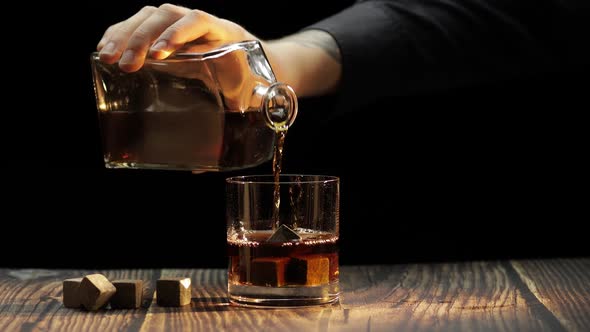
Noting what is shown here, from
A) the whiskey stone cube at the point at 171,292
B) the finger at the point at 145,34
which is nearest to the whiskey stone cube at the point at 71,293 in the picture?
the whiskey stone cube at the point at 171,292

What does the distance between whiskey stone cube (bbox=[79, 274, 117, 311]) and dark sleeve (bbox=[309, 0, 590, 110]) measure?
933mm

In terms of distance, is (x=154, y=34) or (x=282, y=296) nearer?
(x=282, y=296)

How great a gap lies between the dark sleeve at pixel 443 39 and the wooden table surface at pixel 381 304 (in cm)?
55

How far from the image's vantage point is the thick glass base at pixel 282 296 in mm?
1636

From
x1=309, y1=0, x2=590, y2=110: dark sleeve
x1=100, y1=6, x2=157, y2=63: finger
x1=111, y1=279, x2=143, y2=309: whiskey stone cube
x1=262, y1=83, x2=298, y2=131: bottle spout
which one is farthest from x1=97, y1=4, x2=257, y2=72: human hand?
x1=309, y1=0, x2=590, y2=110: dark sleeve

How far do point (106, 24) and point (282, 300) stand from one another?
1422mm

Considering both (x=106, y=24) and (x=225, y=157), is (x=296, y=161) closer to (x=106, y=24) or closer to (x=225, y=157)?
(x=106, y=24)

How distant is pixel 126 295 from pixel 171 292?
75mm

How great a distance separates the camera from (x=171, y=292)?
166cm

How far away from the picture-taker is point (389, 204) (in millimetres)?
2900

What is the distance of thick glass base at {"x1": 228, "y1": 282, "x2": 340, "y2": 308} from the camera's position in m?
1.64

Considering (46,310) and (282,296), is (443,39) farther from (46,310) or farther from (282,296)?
(46,310)

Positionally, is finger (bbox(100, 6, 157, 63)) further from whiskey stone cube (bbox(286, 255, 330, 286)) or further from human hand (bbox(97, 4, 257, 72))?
whiskey stone cube (bbox(286, 255, 330, 286))

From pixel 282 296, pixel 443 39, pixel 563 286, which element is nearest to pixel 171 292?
pixel 282 296
